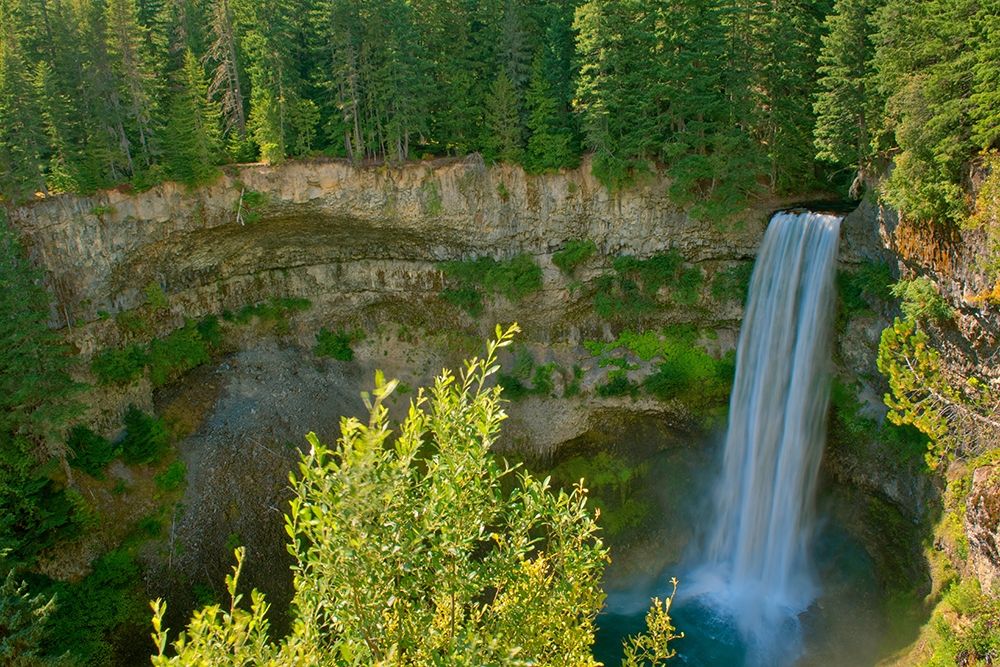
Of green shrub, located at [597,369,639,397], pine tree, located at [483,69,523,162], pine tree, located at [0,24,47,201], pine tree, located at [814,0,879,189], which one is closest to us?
pine tree, located at [814,0,879,189]

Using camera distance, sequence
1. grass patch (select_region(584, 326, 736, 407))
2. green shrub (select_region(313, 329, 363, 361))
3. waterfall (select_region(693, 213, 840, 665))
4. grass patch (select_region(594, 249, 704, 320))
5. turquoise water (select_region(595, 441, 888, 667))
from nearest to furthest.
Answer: turquoise water (select_region(595, 441, 888, 667))
waterfall (select_region(693, 213, 840, 665))
grass patch (select_region(584, 326, 736, 407))
grass patch (select_region(594, 249, 704, 320))
green shrub (select_region(313, 329, 363, 361))

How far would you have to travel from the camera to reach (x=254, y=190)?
2936 cm

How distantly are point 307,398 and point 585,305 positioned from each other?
1380cm

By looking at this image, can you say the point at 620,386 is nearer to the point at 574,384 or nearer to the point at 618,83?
the point at 574,384

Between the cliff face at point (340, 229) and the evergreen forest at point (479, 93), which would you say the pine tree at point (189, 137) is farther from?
the cliff face at point (340, 229)

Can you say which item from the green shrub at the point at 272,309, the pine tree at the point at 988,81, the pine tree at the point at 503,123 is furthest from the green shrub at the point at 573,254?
the pine tree at the point at 988,81

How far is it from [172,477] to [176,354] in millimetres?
5935

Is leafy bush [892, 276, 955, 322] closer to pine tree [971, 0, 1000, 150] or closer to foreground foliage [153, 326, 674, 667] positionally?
pine tree [971, 0, 1000, 150]

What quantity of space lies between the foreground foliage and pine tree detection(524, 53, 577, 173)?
24.2 m

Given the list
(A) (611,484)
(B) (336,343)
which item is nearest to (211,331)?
(B) (336,343)

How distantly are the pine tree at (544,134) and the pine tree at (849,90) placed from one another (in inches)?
404

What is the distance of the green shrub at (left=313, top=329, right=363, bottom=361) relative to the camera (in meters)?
32.5

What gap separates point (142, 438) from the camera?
27.0 meters

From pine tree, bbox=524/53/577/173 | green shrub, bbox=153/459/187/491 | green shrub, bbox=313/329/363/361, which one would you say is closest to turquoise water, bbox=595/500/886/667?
green shrub, bbox=313/329/363/361
